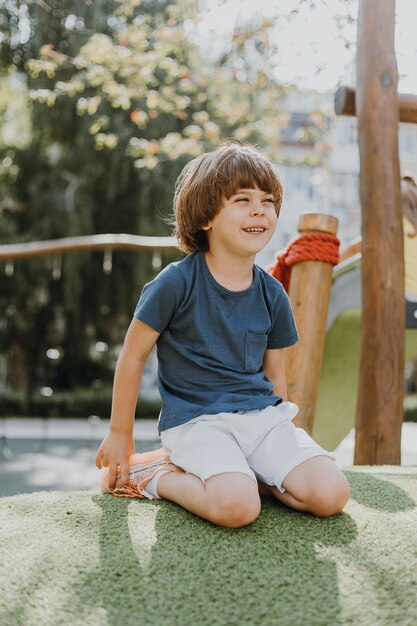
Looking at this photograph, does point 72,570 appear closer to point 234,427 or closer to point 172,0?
point 234,427

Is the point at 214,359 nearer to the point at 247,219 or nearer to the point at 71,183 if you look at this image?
the point at 247,219

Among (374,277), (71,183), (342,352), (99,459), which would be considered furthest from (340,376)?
(71,183)

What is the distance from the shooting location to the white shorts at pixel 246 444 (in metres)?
2.14

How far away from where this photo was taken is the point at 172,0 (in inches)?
591

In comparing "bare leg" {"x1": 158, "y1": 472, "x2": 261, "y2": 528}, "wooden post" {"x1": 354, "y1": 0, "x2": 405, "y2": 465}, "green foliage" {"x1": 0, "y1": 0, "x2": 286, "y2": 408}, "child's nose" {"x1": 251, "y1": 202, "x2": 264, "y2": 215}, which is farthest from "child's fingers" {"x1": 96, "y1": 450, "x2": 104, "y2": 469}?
"green foliage" {"x1": 0, "y1": 0, "x2": 286, "y2": 408}

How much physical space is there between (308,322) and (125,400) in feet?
4.33

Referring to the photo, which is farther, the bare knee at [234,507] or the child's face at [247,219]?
the child's face at [247,219]

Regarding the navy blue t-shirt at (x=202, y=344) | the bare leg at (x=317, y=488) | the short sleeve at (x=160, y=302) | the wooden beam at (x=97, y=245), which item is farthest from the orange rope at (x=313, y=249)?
the wooden beam at (x=97, y=245)

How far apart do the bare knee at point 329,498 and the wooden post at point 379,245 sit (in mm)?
1471

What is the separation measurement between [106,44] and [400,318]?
548 centimetres

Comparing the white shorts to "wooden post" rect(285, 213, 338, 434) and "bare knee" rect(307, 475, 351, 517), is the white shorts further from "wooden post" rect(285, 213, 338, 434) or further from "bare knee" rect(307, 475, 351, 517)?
"wooden post" rect(285, 213, 338, 434)

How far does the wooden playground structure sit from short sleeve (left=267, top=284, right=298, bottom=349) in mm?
776

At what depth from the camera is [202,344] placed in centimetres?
232

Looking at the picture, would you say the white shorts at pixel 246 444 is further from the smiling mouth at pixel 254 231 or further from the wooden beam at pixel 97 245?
the wooden beam at pixel 97 245
